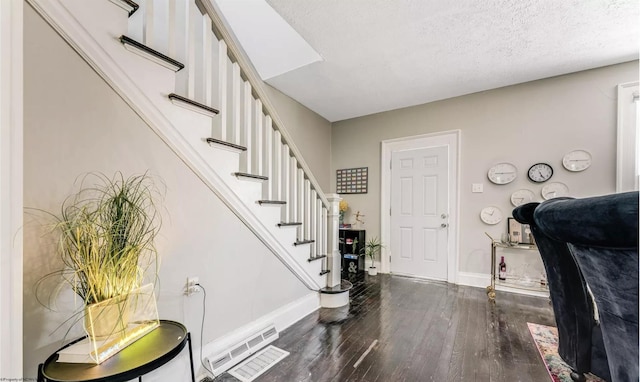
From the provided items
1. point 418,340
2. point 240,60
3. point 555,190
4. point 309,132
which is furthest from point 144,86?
point 555,190

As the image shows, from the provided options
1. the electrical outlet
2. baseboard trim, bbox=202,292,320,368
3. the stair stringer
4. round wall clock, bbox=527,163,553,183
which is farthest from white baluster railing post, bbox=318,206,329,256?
round wall clock, bbox=527,163,553,183

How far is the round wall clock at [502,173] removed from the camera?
10.4 feet

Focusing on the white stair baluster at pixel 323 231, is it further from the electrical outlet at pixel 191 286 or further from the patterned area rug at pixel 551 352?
the patterned area rug at pixel 551 352

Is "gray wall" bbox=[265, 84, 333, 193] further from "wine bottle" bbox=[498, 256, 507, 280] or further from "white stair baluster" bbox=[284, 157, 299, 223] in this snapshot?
"wine bottle" bbox=[498, 256, 507, 280]

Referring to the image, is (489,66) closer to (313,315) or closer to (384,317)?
(384,317)

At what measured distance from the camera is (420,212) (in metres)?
3.81

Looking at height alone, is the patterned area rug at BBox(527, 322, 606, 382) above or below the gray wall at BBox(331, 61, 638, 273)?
below

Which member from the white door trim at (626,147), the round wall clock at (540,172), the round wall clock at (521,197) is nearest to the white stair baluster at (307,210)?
the round wall clock at (521,197)

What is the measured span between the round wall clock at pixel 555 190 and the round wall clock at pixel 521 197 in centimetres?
12

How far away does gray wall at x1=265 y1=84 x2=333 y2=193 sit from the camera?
3.61 meters

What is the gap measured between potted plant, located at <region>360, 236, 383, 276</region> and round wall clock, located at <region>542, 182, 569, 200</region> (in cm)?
217

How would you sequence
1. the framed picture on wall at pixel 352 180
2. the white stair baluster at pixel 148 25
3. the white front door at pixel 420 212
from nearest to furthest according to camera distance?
the white stair baluster at pixel 148 25, the white front door at pixel 420 212, the framed picture on wall at pixel 352 180
